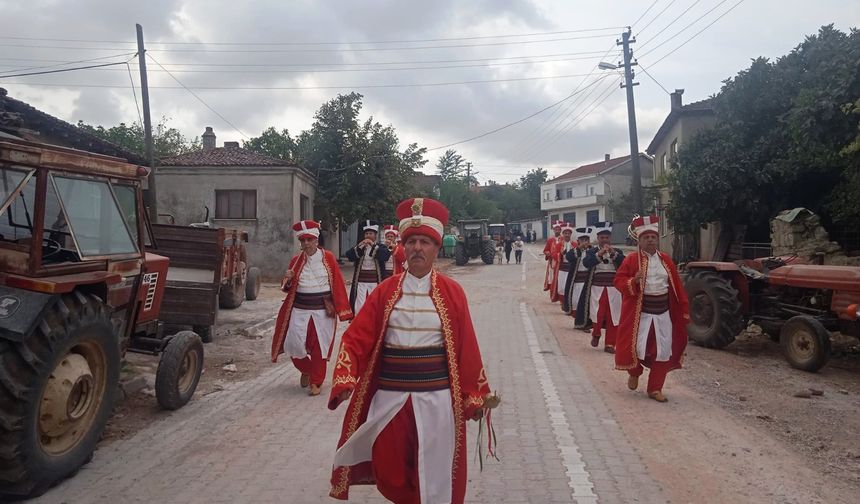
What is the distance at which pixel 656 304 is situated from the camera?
22.8 feet

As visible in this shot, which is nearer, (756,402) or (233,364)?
(756,402)

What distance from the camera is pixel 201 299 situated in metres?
9.27

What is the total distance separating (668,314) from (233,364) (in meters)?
5.51

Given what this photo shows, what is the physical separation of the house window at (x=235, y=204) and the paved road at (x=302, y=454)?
17.3 metres

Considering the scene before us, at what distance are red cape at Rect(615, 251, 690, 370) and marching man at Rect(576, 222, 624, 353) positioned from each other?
272cm

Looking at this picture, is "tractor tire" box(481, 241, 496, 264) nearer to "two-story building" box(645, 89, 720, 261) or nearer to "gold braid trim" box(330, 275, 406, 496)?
"two-story building" box(645, 89, 720, 261)

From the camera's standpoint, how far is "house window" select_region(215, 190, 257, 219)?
24328 mm

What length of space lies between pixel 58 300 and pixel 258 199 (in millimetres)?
20371

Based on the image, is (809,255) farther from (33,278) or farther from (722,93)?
(33,278)

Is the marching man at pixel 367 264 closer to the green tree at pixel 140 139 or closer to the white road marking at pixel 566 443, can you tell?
the white road marking at pixel 566 443

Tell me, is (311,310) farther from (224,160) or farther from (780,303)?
(224,160)

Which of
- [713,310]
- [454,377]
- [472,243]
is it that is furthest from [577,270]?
[472,243]

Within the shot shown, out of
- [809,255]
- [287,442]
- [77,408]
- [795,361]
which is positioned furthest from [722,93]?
[77,408]

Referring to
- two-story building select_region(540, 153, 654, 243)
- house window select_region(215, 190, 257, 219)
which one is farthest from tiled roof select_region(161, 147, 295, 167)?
two-story building select_region(540, 153, 654, 243)
